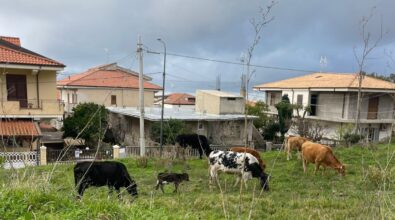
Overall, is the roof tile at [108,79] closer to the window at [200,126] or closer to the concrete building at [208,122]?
the concrete building at [208,122]

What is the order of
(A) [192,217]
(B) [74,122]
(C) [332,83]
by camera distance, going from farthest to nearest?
(C) [332,83] < (B) [74,122] < (A) [192,217]

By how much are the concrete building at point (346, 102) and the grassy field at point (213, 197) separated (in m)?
16.0

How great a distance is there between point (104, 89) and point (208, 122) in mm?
14067

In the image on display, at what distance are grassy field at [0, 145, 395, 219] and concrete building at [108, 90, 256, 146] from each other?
10543mm

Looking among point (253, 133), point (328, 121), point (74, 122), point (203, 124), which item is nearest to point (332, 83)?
point (328, 121)

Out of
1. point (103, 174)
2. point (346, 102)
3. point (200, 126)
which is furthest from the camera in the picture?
point (346, 102)

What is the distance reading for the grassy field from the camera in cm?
373

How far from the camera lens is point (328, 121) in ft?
94.3

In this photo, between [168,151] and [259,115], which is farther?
[259,115]

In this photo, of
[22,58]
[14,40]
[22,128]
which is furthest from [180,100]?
[22,128]

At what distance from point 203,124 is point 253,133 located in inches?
177

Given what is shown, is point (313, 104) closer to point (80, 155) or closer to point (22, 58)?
point (80, 155)

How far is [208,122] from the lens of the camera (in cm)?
2391

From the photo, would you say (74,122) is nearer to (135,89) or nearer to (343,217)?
(135,89)
